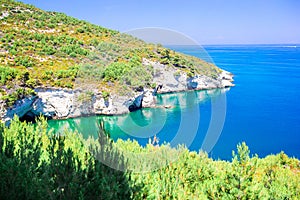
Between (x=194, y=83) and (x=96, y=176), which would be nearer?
(x=96, y=176)

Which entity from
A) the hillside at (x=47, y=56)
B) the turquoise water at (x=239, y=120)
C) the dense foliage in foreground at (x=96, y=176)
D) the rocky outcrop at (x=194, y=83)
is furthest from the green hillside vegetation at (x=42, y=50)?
the dense foliage in foreground at (x=96, y=176)

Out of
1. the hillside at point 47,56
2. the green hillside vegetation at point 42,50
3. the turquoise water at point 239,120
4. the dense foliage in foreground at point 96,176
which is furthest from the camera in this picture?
the green hillside vegetation at point 42,50

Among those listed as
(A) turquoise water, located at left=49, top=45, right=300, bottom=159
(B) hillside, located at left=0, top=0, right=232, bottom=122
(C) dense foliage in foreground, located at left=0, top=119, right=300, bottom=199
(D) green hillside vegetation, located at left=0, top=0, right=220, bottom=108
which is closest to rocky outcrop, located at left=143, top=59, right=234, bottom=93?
(B) hillside, located at left=0, top=0, right=232, bottom=122

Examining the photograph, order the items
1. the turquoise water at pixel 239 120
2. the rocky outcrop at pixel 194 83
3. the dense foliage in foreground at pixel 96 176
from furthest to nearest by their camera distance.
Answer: the rocky outcrop at pixel 194 83, the turquoise water at pixel 239 120, the dense foliage in foreground at pixel 96 176

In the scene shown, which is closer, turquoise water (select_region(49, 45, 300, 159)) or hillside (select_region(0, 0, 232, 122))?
turquoise water (select_region(49, 45, 300, 159))

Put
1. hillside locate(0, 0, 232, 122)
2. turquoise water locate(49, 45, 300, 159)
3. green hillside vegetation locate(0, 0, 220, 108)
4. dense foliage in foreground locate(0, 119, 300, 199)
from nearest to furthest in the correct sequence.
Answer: dense foliage in foreground locate(0, 119, 300, 199)
turquoise water locate(49, 45, 300, 159)
hillside locate(0, 0, 232, 122)
green hillside vegetation locate(0, 0, 220, 108)

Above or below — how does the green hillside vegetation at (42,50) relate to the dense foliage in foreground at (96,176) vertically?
above

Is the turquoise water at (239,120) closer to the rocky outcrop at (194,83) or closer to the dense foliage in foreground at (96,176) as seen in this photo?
the dense foliage in foreground at (96,176)

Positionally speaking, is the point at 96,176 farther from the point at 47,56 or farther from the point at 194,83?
the point at 194,83

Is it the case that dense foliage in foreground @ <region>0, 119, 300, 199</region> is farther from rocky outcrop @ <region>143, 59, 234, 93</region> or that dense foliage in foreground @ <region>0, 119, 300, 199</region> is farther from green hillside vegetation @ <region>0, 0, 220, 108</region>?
rocky outcrop @ <region>143, 59, 234, 93</region>

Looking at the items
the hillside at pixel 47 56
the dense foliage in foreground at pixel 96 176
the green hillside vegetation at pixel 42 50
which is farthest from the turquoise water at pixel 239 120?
the green hillside vegetation at pixel 42 50

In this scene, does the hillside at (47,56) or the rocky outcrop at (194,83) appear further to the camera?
the rocky outcrop at (194,83)

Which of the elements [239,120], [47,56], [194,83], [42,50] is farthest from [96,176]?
[194,83]

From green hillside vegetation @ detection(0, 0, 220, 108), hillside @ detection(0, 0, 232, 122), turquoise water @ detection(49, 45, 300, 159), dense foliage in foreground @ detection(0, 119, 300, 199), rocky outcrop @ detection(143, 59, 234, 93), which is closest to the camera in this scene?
dense foliage in foreground @ detection(0, 119, 300, 199)
